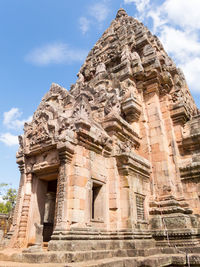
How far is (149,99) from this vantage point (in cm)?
1105

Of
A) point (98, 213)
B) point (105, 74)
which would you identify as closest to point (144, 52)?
point (105, 74)

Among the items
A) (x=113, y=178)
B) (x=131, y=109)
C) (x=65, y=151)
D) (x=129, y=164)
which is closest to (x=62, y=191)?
(x=65, y=151)

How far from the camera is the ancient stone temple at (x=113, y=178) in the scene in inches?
229

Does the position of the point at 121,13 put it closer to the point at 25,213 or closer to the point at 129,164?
the point at 129,164

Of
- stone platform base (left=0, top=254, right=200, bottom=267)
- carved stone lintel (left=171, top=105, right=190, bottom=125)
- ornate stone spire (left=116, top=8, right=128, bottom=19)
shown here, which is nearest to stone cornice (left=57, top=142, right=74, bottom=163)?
stone platform base (left=0, top=254, right=200, bottom=267)

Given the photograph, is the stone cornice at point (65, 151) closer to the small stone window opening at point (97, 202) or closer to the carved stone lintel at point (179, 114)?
the small stone window opening at point (97, 202)

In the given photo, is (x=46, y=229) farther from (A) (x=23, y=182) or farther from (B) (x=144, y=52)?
(B) (x=144, y=52)

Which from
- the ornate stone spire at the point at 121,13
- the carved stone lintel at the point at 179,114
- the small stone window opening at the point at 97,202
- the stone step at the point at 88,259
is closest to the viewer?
the stone step at the point at 88,259

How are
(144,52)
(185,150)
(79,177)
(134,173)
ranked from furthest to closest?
(144,52), (185,150), (134,173), (79,177)

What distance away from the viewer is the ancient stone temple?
19.0 ft

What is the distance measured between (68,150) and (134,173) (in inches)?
116

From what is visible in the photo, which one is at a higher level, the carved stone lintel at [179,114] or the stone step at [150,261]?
the carved stone lintel at [179,114]

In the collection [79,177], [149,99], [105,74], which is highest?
[105,74]

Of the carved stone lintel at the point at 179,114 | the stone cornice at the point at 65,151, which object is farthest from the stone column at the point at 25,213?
the carved stone lintel at the point at 179,114
